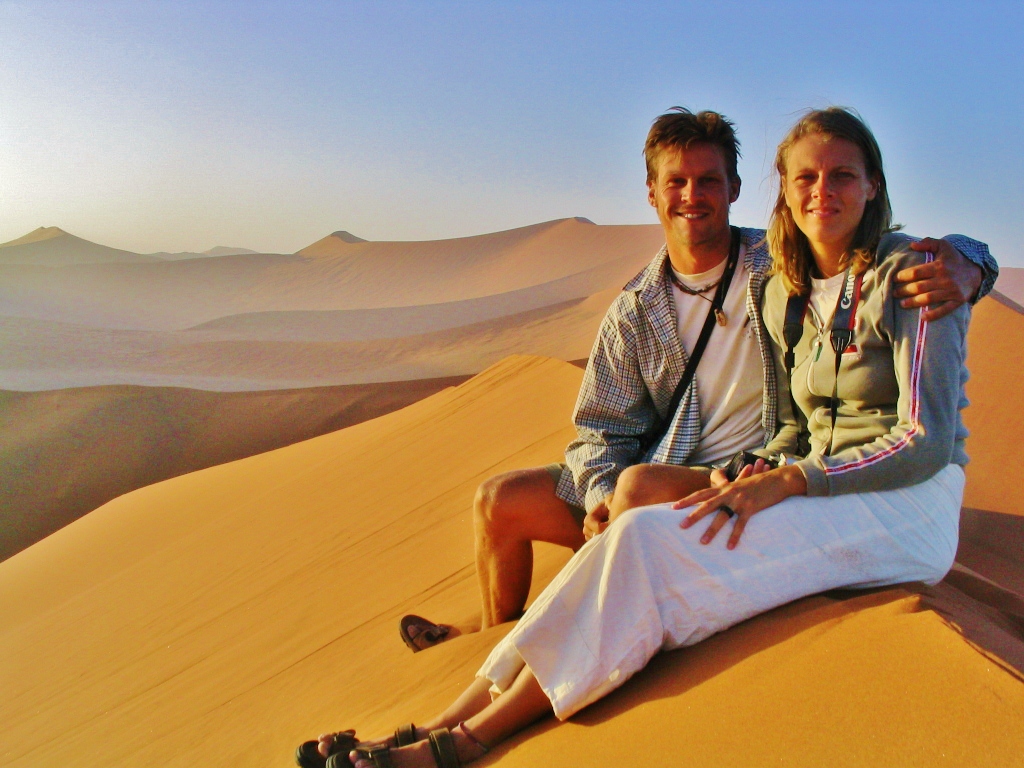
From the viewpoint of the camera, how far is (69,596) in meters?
7.48

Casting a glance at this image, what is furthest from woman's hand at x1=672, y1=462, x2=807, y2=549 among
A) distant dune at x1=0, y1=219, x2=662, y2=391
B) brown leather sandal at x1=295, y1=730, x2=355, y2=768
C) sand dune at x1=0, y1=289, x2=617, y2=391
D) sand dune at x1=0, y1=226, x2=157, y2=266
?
sand dune at x1=0, y1=226, x2=157, y2=266

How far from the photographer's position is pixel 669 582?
2.49 meters

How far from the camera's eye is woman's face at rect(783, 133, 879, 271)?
2955 millimetres

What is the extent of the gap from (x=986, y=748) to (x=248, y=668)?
3865 millimetres

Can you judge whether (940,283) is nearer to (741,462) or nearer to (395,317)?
(741,462)

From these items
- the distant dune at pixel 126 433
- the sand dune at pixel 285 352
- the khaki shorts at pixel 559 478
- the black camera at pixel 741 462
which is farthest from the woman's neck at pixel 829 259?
the sand dune at pixel 285 352

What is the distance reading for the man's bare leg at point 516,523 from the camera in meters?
3.58

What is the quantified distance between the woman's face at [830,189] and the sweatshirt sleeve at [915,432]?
43 centimetres

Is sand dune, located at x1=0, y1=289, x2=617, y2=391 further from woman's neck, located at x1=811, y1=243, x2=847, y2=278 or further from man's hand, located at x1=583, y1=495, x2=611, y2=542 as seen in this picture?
woman's neck, located at x1=811, y1=243, x2=847, y2=278

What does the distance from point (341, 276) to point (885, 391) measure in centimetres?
6429

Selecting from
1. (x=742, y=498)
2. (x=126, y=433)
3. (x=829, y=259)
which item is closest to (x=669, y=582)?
(x=742, y=498)

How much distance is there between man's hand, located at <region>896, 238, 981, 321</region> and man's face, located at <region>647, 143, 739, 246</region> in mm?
846

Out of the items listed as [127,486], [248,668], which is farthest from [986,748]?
[127,486]

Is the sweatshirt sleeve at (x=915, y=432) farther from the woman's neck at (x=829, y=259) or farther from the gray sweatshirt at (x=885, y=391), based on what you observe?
the woman's neck at (x=829, y=259)
